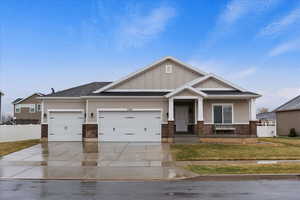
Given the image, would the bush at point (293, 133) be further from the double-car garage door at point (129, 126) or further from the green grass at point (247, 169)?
the green grass at point (247, 169)

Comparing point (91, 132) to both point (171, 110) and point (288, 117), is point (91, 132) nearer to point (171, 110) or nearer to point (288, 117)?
point (171, 110)

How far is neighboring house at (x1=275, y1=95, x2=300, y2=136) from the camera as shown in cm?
2928

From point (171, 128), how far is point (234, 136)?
459 centimetres

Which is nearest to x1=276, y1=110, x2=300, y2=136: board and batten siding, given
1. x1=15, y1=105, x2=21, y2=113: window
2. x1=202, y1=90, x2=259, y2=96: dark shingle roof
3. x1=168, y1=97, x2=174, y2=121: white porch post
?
x1=202, y1=90, x2=259, y2=96: dark shingle roof

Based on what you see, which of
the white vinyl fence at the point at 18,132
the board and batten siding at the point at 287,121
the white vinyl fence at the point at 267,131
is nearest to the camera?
the white vinyl fence at the point at 18,132

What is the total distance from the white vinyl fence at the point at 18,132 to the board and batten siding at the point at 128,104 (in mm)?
6726

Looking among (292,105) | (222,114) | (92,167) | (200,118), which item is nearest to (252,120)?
(222,114)

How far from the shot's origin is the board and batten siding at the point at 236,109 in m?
20.8

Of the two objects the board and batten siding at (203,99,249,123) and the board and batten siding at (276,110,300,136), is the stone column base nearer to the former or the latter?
the board and batten siding at (203,99,249,123)

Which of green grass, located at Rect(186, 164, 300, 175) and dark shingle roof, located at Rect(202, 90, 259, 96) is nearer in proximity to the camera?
Result: green grass, located at Rect(186, 164, 300, 175)

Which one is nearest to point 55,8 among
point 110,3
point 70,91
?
point 110,3

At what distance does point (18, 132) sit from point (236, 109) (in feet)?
58.2

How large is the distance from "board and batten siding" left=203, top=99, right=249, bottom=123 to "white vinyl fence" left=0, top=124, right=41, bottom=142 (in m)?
14.8

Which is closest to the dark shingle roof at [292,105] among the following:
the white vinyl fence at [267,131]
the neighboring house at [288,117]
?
the neighboring house at [288,117]
